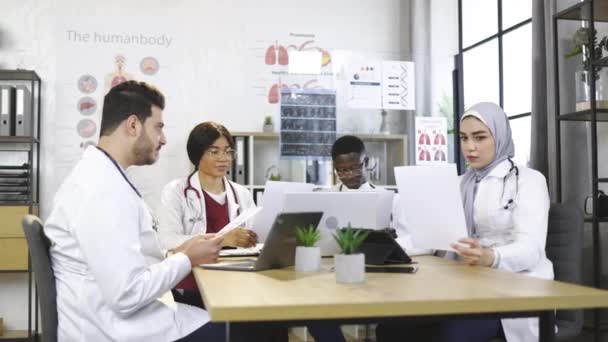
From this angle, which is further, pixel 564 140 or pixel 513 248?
pixel 564 140

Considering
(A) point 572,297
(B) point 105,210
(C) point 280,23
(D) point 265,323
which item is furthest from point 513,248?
(C) point 280,23

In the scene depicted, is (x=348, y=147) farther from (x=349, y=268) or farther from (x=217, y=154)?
(x=349, y=268)

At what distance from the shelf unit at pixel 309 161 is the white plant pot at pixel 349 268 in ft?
9.92

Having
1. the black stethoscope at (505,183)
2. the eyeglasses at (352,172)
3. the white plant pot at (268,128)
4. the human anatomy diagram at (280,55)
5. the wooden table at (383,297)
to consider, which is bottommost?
the wooden table at (383,297)

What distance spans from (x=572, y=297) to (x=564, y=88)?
209 cm

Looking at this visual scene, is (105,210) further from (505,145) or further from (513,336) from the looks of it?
(505,145)

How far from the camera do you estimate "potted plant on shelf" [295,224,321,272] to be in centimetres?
185

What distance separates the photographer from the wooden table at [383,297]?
1.26 m

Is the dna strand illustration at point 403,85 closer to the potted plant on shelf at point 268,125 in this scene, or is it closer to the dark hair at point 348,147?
the potted plant on shelf at point 268,125

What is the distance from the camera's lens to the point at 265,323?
128 cm

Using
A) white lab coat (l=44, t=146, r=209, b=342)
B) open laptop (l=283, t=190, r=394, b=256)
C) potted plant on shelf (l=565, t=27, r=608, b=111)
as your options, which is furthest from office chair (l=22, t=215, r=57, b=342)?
potted plant on shelf (l=565, t=27, r=608, b=111)

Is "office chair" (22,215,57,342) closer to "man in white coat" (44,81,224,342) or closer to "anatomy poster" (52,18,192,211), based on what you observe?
"man in white coat" (44,81,224,342)

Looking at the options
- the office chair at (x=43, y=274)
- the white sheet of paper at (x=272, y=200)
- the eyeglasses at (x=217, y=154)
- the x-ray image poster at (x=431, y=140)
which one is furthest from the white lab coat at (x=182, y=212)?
the x-ray image poster at (x=431, y=140)

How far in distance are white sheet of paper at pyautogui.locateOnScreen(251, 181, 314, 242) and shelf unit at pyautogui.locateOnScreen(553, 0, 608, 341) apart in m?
1.35
